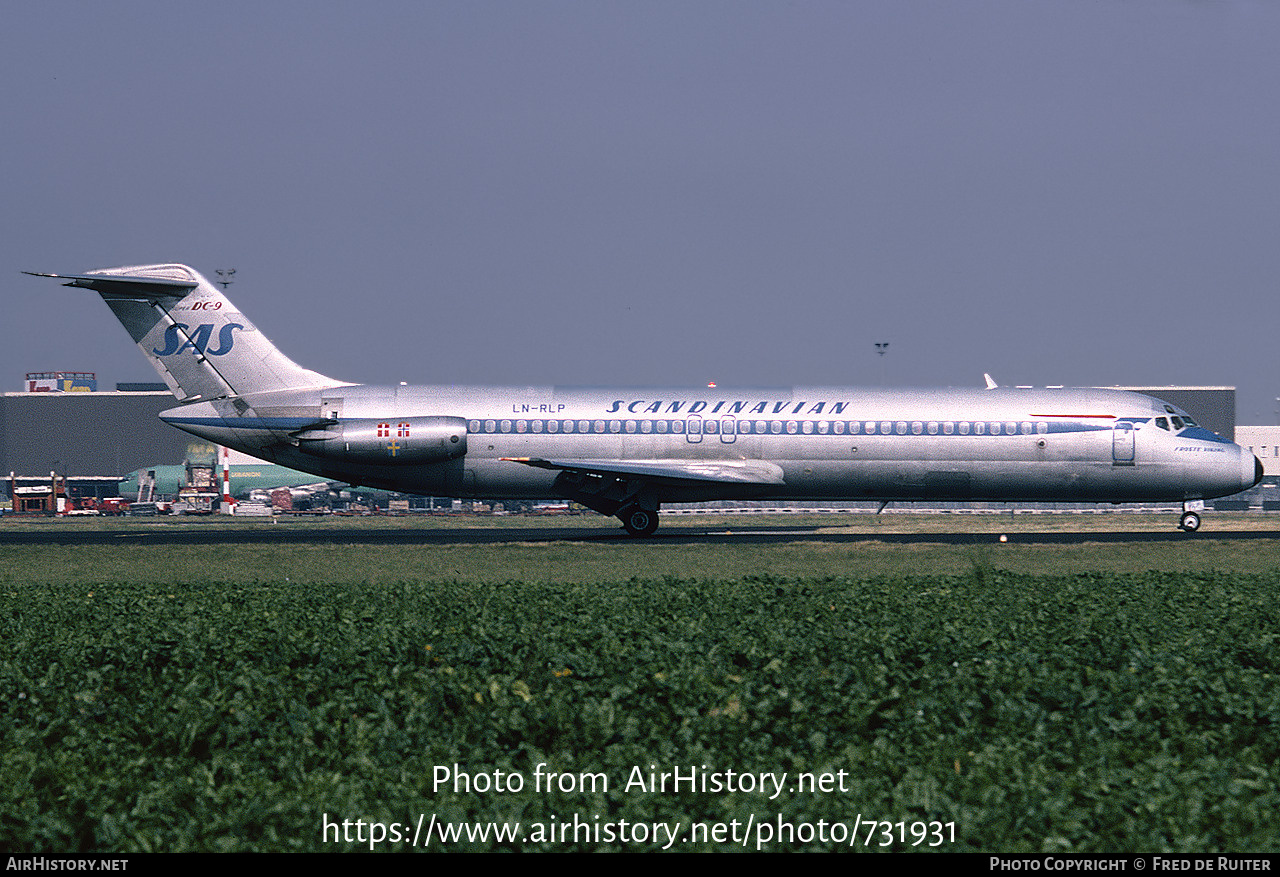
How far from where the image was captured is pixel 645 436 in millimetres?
35875

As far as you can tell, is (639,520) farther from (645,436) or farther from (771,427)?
(771,427)

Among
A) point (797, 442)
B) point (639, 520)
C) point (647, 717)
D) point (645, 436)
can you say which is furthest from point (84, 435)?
point (647, 717)

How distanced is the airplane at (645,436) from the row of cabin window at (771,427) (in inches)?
1.7

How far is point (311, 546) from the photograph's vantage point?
106 feet

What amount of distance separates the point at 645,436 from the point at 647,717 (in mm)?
25992

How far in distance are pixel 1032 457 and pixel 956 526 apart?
1098 cm

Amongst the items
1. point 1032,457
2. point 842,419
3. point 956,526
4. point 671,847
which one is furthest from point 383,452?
point 671,847

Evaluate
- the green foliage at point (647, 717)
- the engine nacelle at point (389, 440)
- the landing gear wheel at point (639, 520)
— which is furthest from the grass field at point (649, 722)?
the landing gear wheel at point (639, 520)

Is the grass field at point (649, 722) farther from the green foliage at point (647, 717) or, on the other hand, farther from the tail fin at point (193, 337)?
the tail fin at point (193, 337)

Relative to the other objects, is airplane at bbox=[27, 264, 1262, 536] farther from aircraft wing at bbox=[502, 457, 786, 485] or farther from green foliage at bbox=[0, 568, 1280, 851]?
green foliage at bbox=[0, 568, 1280, 851]

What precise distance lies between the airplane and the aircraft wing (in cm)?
6

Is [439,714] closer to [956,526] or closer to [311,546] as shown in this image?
[311,546]

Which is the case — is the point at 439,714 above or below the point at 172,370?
below

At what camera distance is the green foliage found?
25.2ft
